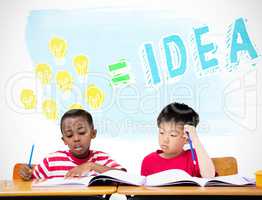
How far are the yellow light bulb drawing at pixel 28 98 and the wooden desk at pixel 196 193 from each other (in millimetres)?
1565

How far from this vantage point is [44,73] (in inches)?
117

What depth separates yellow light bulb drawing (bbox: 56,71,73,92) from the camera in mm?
2953

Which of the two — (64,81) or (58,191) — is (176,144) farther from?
(58,191)

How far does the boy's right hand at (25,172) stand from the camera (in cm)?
211

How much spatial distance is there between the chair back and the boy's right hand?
0.98 meters

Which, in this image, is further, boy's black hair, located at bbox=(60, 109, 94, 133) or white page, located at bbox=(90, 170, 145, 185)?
boy's black hair, located at bbox=(60, 109, 94, 133)

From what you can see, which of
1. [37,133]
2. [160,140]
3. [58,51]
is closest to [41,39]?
[58,51]

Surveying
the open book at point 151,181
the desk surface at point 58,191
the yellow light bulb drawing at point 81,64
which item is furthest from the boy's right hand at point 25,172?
the yellow light bulb drawing at point 81,64

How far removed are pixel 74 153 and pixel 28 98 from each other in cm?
60

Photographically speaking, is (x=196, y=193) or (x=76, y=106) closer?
(x=196, y=193)

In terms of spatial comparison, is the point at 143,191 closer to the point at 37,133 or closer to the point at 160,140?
the point at 160,140

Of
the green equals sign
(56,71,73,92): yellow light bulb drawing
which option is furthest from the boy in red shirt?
(56,71,73,92): yellow light bulb drawing

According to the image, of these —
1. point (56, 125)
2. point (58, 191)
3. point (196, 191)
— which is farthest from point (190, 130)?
point (58, 191)

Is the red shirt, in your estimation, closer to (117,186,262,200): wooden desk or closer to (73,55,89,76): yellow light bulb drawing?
(73,55,89,76): yellow light bulb drawing
